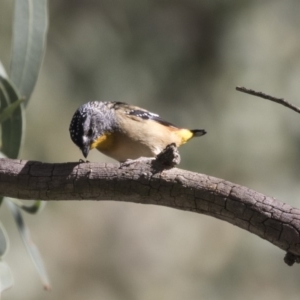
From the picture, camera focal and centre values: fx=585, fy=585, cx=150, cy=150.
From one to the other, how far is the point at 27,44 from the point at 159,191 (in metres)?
1.31

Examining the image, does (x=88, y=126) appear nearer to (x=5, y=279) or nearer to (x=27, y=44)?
(x=27, y=44)

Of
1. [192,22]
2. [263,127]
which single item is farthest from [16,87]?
[192,22]

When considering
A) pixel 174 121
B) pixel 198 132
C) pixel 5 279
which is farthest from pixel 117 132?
pixel 174 121

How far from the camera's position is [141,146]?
3.49m

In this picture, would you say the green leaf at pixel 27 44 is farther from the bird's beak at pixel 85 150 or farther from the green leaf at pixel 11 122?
the bird's beak at pixel 85 150

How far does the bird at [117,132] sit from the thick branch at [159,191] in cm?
81

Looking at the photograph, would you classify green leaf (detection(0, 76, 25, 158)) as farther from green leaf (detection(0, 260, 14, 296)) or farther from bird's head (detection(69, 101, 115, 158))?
green leaf (detection(0, 260, 14, 296))

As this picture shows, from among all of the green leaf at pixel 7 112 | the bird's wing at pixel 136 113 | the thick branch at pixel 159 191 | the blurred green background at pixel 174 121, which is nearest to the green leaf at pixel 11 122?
the green leaf at pixel 7 112

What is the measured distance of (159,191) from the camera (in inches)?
Result: 87.5

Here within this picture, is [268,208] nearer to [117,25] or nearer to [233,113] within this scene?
[233,113]

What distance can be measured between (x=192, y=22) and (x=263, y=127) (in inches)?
91.8

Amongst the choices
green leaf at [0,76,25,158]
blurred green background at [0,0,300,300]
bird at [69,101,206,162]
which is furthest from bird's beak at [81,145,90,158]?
blurred green background at [0,0,300,300]

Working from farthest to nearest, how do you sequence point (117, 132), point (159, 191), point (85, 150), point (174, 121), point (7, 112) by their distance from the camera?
1. point (174, 121)
2. point (117, 132)
3. point (85, 150)
4. point (7, 112)
5. point (159, 191)

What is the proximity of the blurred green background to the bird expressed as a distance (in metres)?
2.37
